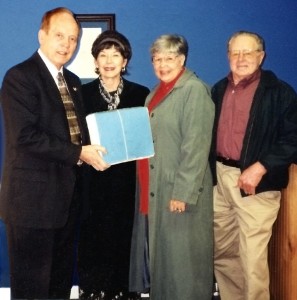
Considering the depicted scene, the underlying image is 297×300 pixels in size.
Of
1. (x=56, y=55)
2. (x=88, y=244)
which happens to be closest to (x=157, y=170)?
(x=88, y=244)

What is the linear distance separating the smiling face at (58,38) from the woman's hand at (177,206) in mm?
949

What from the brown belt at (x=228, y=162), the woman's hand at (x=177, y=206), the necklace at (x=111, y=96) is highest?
the necklace at (x=111, y=96)

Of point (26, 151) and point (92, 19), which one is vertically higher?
point (92, 19)

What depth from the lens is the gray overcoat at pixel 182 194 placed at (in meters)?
2.32

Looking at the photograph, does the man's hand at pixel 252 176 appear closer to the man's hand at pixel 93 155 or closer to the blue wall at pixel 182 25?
the man's hand at pixel 93 155

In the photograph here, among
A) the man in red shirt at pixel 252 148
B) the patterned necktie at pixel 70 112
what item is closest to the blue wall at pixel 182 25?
the man in red shirt at pixel 252 148

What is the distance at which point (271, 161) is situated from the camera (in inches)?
91.7

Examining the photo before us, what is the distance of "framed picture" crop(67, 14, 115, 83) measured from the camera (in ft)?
10.1

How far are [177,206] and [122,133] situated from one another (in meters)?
0.49

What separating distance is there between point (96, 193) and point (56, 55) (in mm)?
779

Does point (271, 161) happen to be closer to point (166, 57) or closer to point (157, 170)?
point (157, 170)

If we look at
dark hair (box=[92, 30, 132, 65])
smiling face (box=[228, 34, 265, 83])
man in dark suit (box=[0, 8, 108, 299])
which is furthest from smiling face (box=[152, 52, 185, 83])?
man in dark suit (box=[0, 8, 108, 299])

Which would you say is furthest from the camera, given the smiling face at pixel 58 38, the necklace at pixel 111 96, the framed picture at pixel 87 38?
the framed picture at pixel 87 38

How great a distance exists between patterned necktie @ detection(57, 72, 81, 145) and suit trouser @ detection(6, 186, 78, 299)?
34 centimetres
